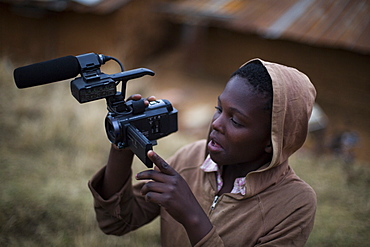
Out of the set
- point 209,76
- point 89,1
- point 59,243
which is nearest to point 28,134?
point 59,243

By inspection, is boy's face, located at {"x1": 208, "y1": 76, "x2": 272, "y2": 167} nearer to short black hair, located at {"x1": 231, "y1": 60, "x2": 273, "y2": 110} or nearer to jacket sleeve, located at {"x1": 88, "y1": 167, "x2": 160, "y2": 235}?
short black hair, located at {"x1": 231, "y1": 60, "x2": 273, "y2": 110}

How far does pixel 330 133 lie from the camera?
796cm

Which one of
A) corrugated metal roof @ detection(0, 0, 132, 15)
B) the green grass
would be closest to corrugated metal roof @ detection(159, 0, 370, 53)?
corrugated metal roof @ detection(0, 0, 132, 15)

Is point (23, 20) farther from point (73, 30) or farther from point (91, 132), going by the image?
point (91, 132)

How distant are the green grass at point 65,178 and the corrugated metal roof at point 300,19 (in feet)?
12.2

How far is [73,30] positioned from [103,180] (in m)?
8.30

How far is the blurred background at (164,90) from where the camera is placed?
356 cm

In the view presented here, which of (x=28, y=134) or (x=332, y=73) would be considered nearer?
(x=28, y=134)

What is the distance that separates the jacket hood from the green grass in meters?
1.86

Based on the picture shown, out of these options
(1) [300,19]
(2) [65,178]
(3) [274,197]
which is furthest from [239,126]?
(1) [300,19]

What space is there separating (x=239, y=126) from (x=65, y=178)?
2.75m

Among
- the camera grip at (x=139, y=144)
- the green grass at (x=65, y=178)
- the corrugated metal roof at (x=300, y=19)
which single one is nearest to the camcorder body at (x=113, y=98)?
the camera grip at (x=139, y=144)

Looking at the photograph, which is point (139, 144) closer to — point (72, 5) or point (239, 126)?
point (239, 126)

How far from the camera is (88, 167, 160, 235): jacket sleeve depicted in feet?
6.25
